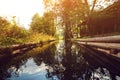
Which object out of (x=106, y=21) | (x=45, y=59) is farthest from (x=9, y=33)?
(x=106, y=21)

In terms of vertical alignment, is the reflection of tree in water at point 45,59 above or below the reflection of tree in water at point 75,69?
below

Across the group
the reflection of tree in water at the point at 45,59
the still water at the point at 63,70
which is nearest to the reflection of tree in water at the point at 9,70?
the still water at the point at 63,70

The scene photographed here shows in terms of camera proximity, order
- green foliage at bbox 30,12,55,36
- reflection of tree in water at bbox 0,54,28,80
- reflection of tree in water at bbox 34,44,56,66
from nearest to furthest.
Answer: reflection of tree in water at bbox 0,54,28,80 → reflection of tree in water at bbox 34,44,56,66 → green foliage at bbox 30,12,55,36

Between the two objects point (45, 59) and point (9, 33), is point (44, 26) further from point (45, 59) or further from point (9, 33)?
point (45, 59)

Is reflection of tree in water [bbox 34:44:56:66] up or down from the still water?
down

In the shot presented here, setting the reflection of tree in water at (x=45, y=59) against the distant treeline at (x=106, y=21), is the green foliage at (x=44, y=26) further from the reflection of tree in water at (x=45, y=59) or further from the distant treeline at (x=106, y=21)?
the reflection of tree in water at (x=45, y=59)

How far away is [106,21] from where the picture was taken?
36.5 m

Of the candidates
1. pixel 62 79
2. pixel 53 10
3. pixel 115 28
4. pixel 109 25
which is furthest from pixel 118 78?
pixel 53 10

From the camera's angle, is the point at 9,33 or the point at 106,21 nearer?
the point at 9,33

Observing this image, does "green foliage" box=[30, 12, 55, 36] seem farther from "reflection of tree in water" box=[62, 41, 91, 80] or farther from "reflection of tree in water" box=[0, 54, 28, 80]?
"reflection of tree in water" box=[0, 54, 28, 80]

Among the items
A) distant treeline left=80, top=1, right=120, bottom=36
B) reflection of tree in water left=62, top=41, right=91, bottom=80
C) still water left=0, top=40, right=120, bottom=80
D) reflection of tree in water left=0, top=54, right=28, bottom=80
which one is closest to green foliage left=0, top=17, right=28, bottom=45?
still water left=0, top=40, right=120, bottom=80

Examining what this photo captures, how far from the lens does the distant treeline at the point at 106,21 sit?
3203 cm

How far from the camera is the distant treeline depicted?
105 feet

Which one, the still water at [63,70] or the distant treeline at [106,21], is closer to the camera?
the still water at [63,70]
